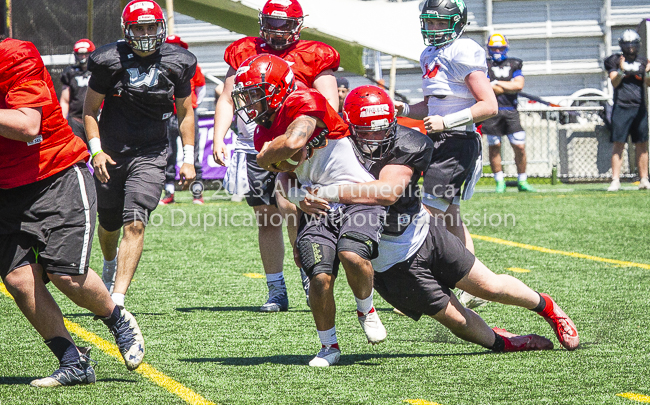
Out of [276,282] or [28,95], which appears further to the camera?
[276,282]

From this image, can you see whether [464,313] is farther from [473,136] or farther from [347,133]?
[473,136]

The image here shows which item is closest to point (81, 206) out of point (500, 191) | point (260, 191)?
point (260, 191)

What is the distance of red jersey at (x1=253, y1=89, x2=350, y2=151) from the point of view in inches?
145

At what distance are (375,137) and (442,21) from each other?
59.1 inches

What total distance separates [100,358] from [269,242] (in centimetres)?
167

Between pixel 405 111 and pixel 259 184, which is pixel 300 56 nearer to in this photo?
pixel 405 111

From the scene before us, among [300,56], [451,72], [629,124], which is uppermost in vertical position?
[300,56]

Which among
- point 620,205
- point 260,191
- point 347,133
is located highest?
point 347,133

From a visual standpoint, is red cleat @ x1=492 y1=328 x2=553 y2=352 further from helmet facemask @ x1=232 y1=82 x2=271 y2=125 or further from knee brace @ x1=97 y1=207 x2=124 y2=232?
knee brace @ x1=97 y1=207 x2=124 y2=232

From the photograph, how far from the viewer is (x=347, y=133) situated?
3.88 meters

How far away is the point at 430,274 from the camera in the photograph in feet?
12.8

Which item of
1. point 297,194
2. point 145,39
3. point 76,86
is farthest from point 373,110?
point 76,86

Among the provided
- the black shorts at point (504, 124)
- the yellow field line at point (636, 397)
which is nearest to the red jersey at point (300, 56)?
the yellow field line at point (636, 397)

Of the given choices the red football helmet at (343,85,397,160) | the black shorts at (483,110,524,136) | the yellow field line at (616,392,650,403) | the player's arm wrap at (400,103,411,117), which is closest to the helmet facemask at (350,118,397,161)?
the red football helmet at (343,85,397,160)
